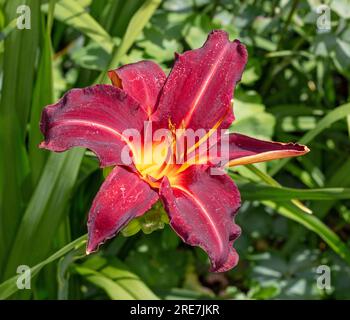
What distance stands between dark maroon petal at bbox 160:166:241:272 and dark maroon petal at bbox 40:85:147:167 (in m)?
0.09

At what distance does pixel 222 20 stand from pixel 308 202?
19.9 inches

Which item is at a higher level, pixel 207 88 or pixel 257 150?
pixel 207 88

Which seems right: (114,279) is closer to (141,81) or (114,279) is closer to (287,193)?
(287,193)

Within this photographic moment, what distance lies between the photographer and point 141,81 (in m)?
0.96

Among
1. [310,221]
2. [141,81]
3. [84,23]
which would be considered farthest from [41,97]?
[310,221]

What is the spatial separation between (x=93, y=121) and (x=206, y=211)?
7.8 inches

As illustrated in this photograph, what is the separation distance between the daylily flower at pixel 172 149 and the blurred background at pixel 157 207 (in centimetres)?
7

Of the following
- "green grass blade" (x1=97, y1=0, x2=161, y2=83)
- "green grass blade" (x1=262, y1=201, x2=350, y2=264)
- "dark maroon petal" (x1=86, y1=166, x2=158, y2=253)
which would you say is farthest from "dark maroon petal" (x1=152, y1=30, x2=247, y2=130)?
"green grass blade" (x1=262, y1=201, x2=350, y2=264)

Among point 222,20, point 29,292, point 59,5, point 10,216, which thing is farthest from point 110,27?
point 29,292

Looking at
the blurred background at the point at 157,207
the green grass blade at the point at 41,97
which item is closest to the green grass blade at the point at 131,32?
the blurred background at the point at 157,207

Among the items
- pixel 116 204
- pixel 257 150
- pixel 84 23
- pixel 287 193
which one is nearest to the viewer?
pixel 116 204

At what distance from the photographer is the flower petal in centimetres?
91

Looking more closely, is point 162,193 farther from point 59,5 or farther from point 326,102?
point 326,102

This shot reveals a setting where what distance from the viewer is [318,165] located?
5.51ft
